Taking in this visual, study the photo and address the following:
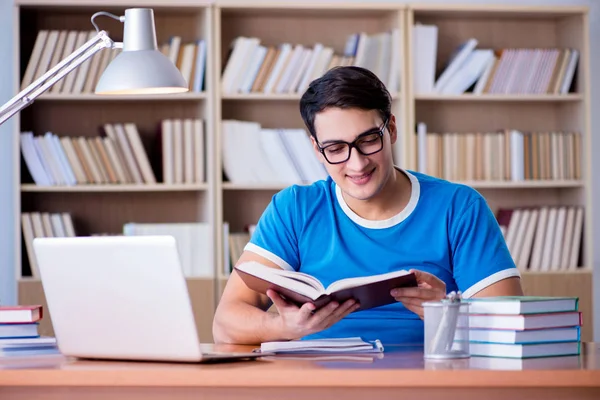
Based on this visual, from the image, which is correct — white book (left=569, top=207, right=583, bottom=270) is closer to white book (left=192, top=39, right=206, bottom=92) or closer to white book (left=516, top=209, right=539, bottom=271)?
white book (left=516, top=209, right=539, bottom=271)

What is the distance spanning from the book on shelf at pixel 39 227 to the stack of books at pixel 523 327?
2563mm

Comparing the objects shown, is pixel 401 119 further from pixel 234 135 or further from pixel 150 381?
pixel 150 381

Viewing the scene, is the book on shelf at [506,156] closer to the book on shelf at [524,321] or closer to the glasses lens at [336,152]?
the glasses lens at [336,152]

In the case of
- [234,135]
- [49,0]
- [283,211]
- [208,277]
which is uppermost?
[49,0]

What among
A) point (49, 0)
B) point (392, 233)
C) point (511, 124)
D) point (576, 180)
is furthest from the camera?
point (511, 124)

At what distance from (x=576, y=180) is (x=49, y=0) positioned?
2.42 m

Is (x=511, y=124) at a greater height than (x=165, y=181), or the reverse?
(x=511, y=124)

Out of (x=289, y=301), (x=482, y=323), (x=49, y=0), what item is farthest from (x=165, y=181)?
(x=482, y=323)

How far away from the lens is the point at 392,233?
2119 millimetres

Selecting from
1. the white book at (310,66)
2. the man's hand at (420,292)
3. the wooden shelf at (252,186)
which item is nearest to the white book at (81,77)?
the wooden shelf at (252,186)

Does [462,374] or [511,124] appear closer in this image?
[462,374]

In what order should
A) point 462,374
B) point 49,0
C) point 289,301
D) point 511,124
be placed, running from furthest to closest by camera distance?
point 511,124 < point 49,0 < point 289,301 < point 462,374

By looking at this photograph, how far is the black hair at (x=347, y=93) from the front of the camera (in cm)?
203

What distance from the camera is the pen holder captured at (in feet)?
4.89
